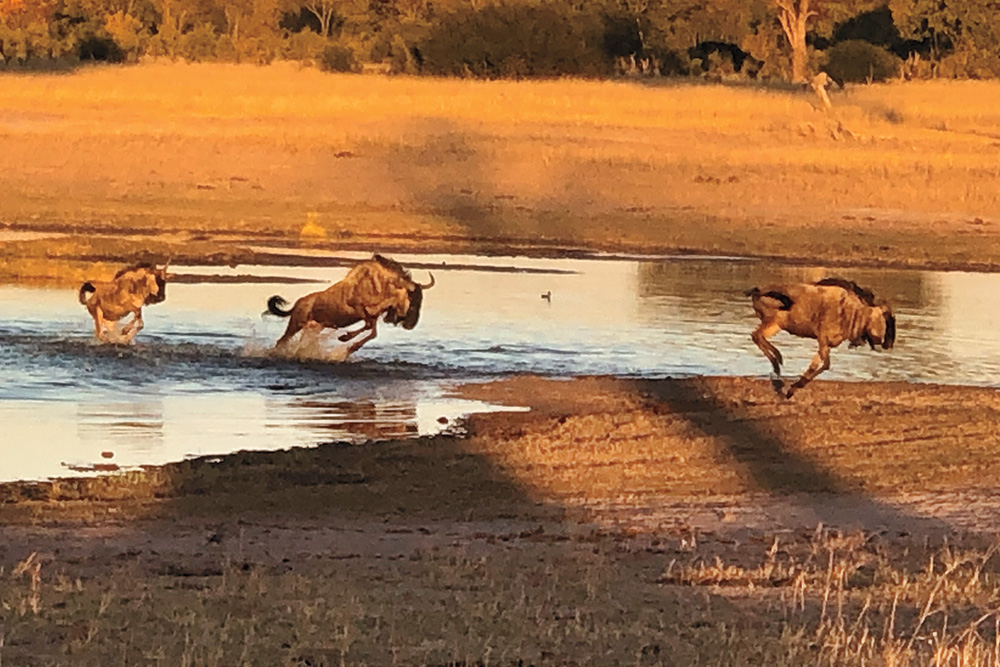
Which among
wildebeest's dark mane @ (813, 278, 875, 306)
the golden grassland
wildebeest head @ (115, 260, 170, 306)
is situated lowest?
the golden grassland

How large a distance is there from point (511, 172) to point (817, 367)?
44.5 ft

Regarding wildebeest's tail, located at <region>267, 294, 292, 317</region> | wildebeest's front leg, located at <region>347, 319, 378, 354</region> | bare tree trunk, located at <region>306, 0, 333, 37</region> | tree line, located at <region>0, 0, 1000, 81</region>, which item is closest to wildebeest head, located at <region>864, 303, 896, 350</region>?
wildebeest's front leg, located at <region>347, 319, 378, 354</region>

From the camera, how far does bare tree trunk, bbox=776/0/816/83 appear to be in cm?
4709

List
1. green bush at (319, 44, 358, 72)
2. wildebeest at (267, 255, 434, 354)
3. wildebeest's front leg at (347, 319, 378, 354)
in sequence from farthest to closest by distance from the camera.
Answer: green bush at (319, 44, 358, 72), wildebeest's front leg at (347, 319, 378, 354), wildebeest at (267, 255, 434, 354)

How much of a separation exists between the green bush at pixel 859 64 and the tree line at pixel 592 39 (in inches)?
1.2

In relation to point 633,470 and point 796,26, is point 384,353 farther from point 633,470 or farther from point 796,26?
point 796,26

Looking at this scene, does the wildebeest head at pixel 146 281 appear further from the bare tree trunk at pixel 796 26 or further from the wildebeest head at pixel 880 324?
the bare tree trunk at pixel 796 26

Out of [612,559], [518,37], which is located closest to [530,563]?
[612,559]

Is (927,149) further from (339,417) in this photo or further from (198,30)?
(198,30)

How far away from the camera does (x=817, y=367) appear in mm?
12367

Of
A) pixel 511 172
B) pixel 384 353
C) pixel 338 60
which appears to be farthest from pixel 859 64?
pixel 384 353

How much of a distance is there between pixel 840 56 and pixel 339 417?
36.8 m

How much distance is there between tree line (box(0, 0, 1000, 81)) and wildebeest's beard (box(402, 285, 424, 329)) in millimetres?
32595

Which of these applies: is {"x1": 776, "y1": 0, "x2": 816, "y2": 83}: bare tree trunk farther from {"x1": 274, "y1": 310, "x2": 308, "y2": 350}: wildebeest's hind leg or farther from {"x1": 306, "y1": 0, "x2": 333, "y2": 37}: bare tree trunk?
{"x1": 274, "y1": 310, "x2": 308, "y2": 350}: wildebeest's hind leg
